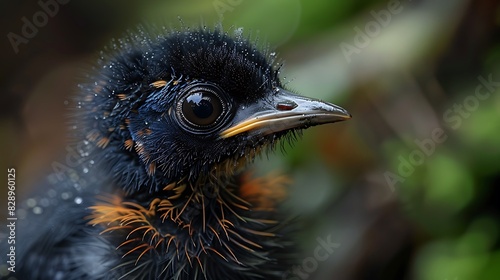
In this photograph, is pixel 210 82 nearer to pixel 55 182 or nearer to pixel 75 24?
pixel 55 182

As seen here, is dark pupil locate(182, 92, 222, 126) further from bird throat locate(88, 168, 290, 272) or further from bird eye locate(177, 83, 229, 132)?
bird throat locate(88, 168, 290, 272)

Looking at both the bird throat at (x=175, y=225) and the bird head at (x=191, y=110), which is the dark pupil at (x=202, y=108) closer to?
the bird head at (x=191, y=110)

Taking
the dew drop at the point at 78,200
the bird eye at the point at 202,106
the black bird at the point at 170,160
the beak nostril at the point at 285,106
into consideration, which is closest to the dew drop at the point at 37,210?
the black bird at the point at 170,160

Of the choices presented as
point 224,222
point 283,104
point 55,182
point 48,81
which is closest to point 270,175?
point 224,222

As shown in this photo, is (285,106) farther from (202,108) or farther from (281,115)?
(202,108)

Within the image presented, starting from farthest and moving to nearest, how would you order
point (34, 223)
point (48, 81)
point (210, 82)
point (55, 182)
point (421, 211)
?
point (48, 81) → point (421, 211) → point (55, 182) → point (34, 223) → point (210, 82)

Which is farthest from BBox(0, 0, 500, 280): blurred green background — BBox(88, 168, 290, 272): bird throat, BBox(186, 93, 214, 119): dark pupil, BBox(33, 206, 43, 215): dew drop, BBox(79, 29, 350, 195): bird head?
BBox(186, 93, 214, 119): dark pupil

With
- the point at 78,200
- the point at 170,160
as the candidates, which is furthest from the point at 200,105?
the point at 78,200
